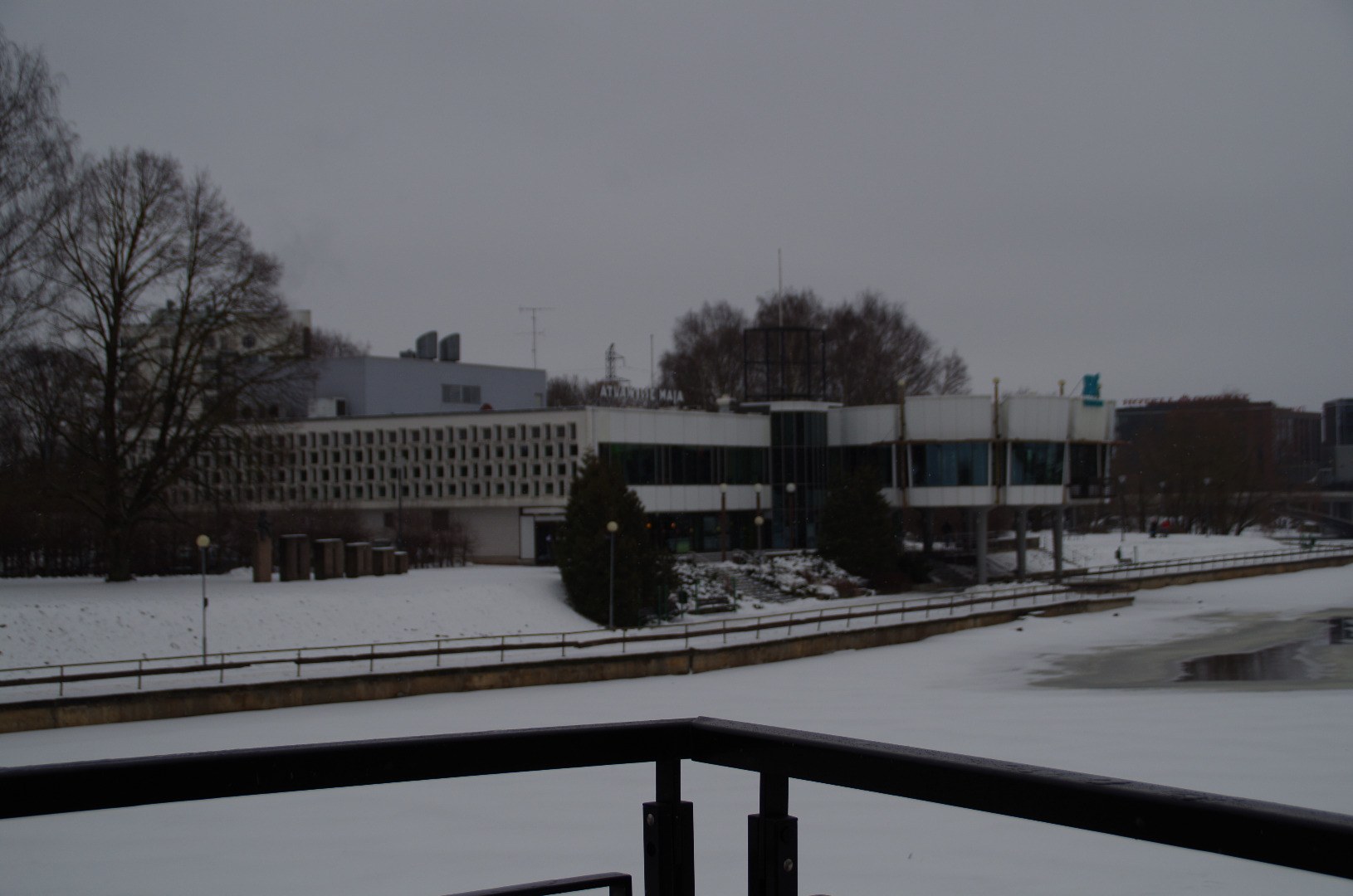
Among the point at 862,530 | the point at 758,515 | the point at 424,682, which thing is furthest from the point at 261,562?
the point at 758,515

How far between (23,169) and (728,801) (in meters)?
26.3

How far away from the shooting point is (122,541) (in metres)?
39.7

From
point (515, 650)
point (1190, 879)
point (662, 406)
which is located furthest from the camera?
point (662, 406)

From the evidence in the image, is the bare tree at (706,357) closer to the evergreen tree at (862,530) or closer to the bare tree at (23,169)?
the evergreen tree at (862,530)

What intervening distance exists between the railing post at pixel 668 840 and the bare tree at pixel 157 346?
36829 millimetres

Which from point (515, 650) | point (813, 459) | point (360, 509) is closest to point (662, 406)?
point (813, 459)

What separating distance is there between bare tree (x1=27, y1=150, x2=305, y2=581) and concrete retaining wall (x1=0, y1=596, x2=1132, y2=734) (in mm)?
12209

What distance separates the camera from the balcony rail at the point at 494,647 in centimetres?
2795

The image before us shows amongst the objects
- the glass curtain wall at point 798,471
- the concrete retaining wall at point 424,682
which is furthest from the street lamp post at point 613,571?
the glass curtain wall at point 798,471

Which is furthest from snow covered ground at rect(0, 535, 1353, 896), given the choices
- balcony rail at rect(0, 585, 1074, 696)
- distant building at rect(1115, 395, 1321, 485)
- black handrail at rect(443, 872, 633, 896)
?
distant building at rect(1115, 395, 1321, 485)

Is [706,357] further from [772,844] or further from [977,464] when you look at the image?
[772,844]

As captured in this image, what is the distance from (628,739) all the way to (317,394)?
77.4 meters

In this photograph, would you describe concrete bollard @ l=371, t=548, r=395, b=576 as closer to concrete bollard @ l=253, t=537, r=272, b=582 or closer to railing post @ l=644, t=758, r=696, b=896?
concrete bollard @ l=253, t=537, r=272, b=582

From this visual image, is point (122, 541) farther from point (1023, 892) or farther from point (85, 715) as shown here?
point (1023, 892)
